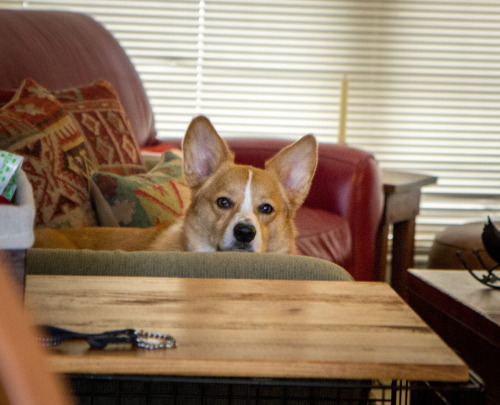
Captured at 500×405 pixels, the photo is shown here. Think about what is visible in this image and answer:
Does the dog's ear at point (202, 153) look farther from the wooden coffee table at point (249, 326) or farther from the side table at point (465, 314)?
the wooden coffee table at point (249, 326)

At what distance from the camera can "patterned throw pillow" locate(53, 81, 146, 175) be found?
2.07 metres

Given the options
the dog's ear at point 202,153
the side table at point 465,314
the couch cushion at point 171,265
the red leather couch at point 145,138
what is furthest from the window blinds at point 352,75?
the couch cushion at point 171,265

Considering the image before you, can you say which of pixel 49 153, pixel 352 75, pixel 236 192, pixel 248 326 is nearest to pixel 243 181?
pixel 236 192

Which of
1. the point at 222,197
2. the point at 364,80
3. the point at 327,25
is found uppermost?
the point at 327,25

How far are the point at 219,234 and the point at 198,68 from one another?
2062 millimetres

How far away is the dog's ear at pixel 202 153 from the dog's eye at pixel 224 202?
0.11 metres

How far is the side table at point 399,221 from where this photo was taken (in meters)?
2.81

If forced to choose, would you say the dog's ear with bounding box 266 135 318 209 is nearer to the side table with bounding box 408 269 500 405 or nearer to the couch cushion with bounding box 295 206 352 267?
the couch cushion with bounding box 295 206 352 267

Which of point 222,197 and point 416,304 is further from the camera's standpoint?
point 222,197

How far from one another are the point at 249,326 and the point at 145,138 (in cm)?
220

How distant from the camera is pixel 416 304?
172 centimetres

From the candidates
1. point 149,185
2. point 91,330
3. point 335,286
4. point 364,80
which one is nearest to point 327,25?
point 364,80

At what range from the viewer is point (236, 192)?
6.23ft

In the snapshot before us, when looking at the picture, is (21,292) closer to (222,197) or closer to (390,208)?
(222,197)
